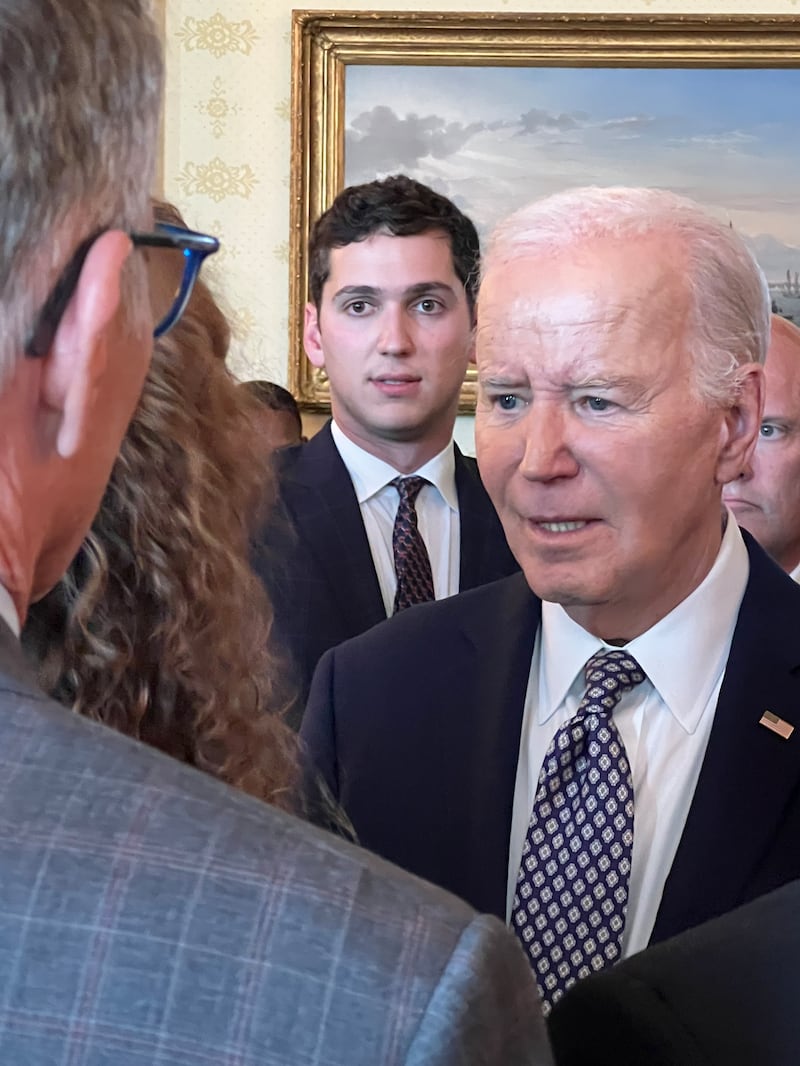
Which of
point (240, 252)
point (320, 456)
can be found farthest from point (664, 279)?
point (240, 252)

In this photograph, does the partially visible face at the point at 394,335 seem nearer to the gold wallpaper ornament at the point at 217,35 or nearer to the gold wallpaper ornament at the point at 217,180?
the gold wallpaper ornament at the point at 217,180

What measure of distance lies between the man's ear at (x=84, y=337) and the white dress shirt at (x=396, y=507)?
6.80ft

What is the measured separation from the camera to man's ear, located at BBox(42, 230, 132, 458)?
71cm

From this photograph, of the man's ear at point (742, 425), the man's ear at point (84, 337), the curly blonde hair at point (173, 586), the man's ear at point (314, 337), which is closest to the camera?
the man's ear at point (84, 337)

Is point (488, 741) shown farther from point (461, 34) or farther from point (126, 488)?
point (461, 34)

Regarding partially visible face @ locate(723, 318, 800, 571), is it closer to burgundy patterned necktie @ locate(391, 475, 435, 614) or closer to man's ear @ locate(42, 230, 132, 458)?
burgundy patterned necktie @ locate(391, 475, 435, 614)

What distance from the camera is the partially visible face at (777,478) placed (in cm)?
282

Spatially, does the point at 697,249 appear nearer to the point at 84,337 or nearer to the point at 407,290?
the point at 84,337

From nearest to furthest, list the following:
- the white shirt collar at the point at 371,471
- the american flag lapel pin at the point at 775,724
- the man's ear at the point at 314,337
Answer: the american flag lapel pin at the point at 775,724
the white shirt collar at the point at 371,471
the man's ear at the point at 314,337

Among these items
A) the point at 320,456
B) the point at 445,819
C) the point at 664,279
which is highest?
the point at 664,279

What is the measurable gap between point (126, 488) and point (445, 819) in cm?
65

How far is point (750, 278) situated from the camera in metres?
1.67

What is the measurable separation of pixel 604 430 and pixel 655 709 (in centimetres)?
33

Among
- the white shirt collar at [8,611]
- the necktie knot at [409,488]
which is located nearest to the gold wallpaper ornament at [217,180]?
the necktie knot at [409,488]
